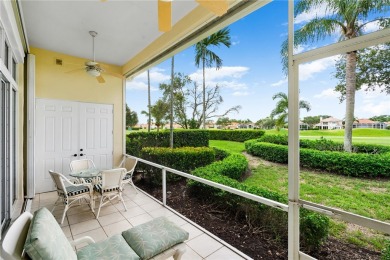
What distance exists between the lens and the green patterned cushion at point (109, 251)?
A: 1449mm

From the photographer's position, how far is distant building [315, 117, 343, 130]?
5.29 feet

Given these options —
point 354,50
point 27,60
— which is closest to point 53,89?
point 27,60

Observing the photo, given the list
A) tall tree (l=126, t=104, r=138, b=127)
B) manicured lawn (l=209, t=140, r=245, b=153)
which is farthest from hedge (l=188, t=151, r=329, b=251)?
tall tree (l=126, t=104, r=138, b=127)

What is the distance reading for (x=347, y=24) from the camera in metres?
1.46

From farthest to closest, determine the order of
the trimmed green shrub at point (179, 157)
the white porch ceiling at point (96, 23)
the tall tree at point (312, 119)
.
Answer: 1. the trimmed green shrub at point (179, 157)
2. the white porch ceiling at point (96, 23)
3. the tall tree at point (312, 119)

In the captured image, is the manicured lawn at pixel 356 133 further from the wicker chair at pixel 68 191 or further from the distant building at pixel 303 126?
the wicker chair at pixel 68 191

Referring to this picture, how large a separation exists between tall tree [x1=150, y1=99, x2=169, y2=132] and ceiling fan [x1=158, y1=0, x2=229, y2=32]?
5.88 m

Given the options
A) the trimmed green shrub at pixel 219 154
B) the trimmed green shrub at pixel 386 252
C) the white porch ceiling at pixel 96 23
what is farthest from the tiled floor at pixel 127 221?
the white porch ceiling at pixel 96 23

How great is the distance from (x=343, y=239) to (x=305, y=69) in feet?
5.55

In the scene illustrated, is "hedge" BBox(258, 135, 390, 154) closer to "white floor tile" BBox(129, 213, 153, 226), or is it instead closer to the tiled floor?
the tiled floor

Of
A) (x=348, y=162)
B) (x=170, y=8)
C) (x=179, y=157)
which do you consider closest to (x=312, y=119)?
(x=348, y=162)

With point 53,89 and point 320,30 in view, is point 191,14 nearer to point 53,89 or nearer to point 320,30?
point 320,30

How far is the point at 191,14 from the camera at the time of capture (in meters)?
2.68

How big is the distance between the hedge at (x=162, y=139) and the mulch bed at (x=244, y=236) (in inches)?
105
